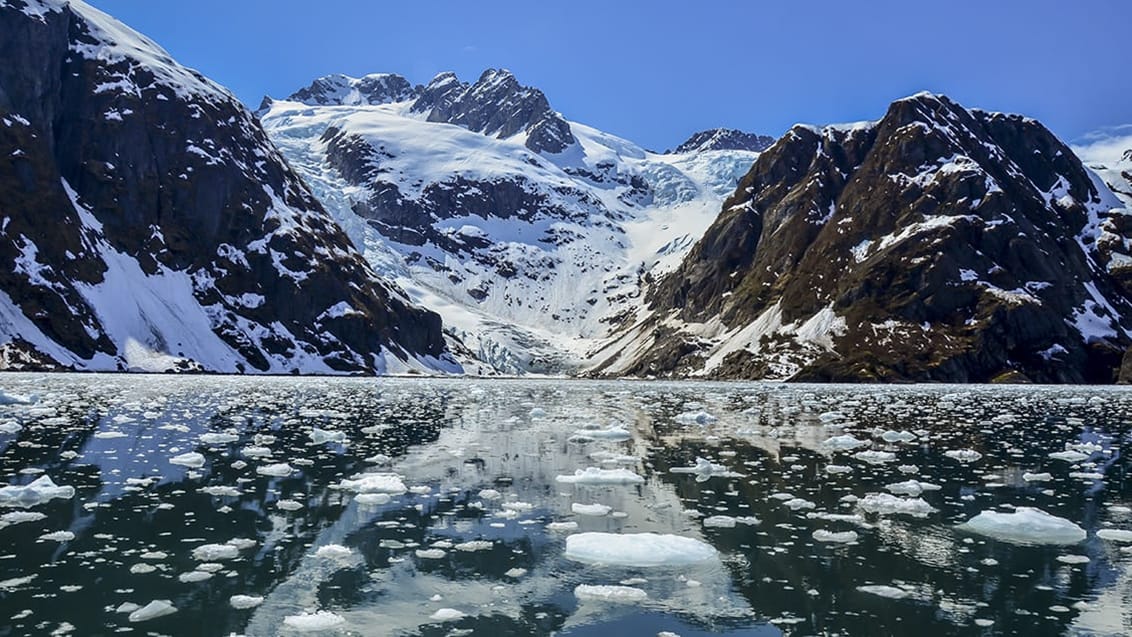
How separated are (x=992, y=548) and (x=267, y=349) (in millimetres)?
183449

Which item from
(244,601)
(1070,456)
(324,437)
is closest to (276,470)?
(324,437)

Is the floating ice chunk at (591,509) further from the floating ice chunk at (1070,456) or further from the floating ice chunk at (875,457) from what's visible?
the floating ice chunk at (1070,456)

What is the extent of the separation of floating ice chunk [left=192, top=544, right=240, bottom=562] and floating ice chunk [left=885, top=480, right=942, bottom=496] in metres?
18.1

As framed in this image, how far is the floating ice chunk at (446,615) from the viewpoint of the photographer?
39.3ft

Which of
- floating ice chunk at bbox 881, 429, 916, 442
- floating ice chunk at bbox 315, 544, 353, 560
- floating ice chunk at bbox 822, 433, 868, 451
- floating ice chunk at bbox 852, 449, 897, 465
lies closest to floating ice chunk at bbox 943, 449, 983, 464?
floating ice chunk at bbox 852, 449, 897, 465

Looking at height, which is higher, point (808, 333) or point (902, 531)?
point (808, 333)

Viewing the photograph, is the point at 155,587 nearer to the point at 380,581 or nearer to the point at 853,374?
the point at 380,581

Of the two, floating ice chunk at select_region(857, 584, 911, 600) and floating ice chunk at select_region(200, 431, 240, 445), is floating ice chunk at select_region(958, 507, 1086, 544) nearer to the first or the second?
floating ice chunk at select_region(857, 584, 911, 600)

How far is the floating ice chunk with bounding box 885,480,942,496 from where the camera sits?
76.3ft

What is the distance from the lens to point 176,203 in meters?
195

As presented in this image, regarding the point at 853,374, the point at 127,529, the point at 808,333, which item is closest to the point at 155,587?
the point at 127,529

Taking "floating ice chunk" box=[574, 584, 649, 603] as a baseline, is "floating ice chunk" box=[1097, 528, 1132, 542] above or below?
above

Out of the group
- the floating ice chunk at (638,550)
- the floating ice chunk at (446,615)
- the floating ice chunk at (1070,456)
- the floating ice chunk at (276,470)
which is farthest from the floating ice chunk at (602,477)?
the floating ice chunk at (1070,456)

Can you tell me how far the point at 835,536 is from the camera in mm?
17391
